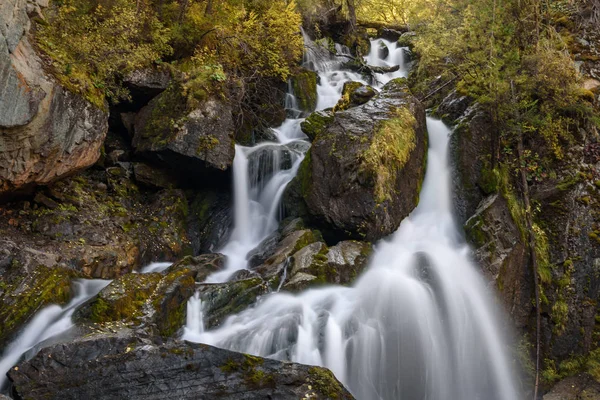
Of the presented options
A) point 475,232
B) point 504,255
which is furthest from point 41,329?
point 504,255

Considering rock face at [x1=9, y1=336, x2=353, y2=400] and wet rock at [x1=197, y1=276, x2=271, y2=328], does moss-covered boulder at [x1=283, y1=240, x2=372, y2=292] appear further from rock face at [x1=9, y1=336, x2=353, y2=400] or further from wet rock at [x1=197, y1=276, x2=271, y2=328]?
rock face at [x1=9, y1=336, x2=353, y2=400]

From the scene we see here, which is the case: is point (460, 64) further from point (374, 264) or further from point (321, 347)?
point (321, 347)

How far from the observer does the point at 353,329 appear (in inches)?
239

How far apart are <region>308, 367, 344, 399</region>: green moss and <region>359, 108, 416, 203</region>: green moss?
429 cm

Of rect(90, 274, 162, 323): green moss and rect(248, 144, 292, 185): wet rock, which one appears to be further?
rect(248, 144, 292, 185): wet rock

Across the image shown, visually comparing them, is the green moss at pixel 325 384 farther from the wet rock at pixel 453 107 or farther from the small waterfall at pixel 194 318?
the wet rock at pixel 453 107

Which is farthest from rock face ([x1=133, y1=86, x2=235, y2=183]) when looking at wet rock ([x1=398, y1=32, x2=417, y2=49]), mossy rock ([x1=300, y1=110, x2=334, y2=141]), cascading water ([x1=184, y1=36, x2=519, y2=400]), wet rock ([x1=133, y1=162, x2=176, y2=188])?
wet rock ([x1=398, y1=32, x2=417, y2=49])

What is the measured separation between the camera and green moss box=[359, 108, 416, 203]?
324 inches

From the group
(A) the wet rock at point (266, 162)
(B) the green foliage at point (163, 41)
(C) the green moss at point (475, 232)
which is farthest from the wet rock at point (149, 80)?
(C) the green moss at point (475, 232)

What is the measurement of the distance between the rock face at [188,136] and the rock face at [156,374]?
5275 mm

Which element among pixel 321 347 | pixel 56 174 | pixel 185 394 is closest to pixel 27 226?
pixel 56 174

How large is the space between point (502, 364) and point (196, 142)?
7418 mm

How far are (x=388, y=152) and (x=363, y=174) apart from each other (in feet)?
2.63

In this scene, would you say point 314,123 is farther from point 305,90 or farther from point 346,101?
point 305,90
